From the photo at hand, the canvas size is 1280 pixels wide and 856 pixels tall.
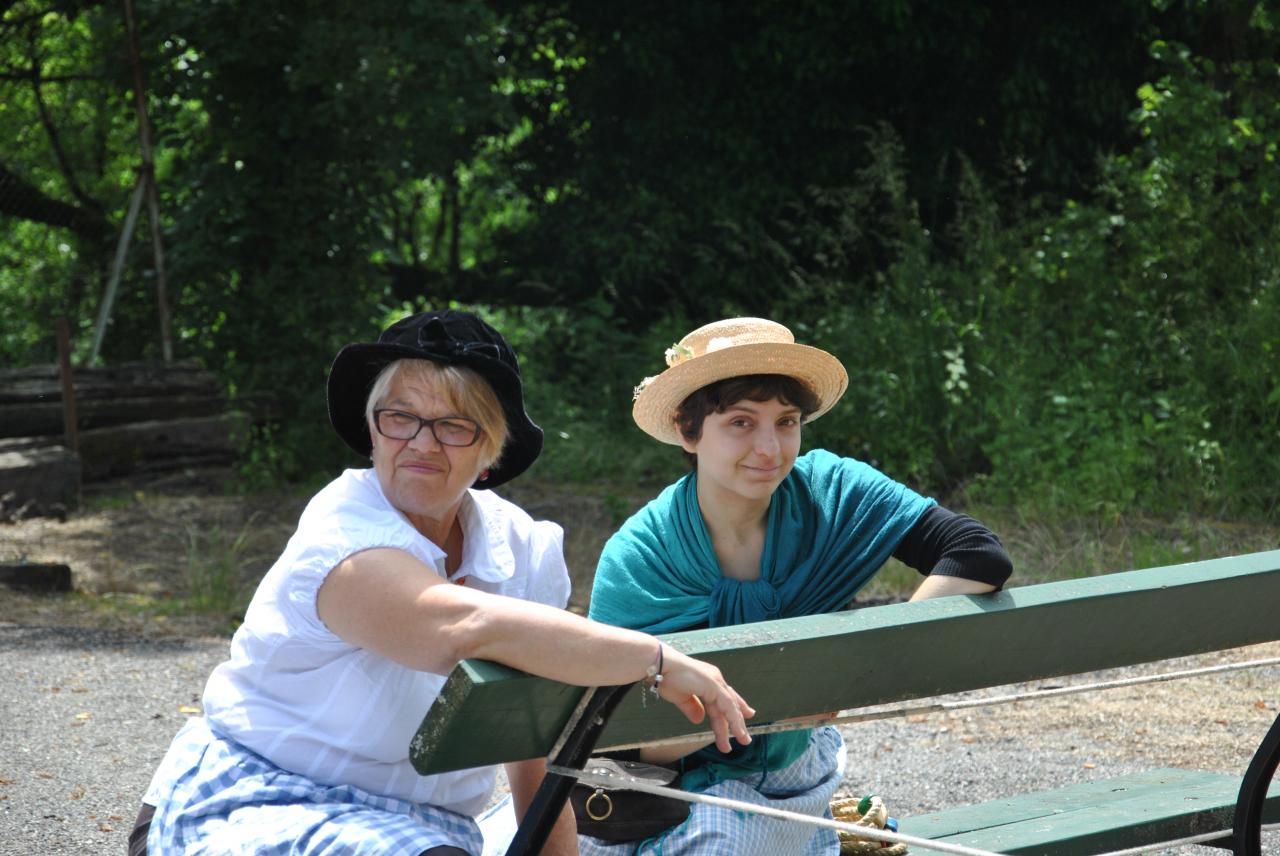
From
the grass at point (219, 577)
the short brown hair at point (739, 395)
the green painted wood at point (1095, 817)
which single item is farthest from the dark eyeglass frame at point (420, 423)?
the grass at point (219, 577)

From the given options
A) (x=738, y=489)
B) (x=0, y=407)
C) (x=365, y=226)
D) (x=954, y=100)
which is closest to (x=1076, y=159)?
(x=954, y=100)

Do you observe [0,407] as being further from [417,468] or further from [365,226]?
[417,468]

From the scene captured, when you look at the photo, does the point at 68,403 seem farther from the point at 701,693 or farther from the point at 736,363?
the point at 701,693

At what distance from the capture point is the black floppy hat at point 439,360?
7.77 feet

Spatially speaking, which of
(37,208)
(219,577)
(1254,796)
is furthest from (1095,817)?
(37,208)

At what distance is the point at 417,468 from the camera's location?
238 centimetres

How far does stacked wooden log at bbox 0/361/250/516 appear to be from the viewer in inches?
371

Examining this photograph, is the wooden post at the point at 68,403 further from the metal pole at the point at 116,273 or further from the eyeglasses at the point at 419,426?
the eyeglasses at the point at 419,426

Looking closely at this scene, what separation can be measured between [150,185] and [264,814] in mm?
9430

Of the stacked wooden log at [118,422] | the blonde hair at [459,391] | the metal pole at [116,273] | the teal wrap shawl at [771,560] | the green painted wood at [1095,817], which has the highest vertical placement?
the metal pole at [116,273]

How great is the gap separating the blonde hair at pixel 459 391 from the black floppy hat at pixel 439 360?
0.04 feet

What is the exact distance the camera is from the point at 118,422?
10.3 metres

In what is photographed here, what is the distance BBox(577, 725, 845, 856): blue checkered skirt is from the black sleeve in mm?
369

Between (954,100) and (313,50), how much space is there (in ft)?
16.4
